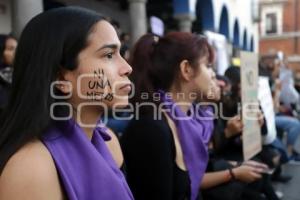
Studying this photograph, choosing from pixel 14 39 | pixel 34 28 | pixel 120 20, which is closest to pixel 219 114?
pixel 14 39

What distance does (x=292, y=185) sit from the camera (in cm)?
436

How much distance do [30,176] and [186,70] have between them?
1197 millimetres

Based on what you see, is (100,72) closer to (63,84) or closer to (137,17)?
(63,84)

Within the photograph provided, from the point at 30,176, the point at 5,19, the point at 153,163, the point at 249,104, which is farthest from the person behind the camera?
the point at 5,19

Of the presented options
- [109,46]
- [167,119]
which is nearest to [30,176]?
[109,46]

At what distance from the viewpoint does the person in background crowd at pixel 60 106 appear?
0.96 meters

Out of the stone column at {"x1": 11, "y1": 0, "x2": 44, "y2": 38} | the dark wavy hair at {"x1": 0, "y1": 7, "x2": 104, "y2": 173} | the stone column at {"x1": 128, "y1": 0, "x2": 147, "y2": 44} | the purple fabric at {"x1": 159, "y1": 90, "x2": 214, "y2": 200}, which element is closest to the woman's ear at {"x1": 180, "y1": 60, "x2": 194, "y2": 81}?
the purple fabric at {"x1": 159, "y1": 90, "x2": 214, "y2": 200}

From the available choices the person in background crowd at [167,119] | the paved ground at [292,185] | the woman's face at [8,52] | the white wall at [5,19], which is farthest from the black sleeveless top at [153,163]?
the white wall at [5,19]

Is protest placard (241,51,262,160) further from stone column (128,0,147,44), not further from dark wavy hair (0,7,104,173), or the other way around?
stone column (128,0,147,44)

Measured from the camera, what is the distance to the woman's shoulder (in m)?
0.92

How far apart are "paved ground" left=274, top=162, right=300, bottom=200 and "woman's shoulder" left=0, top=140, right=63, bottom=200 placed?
3.41m

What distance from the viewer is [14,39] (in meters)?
3.47

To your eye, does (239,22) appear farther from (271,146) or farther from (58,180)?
(58,180)

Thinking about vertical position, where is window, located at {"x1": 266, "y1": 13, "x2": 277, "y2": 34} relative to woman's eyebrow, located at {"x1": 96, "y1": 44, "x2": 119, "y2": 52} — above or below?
above
